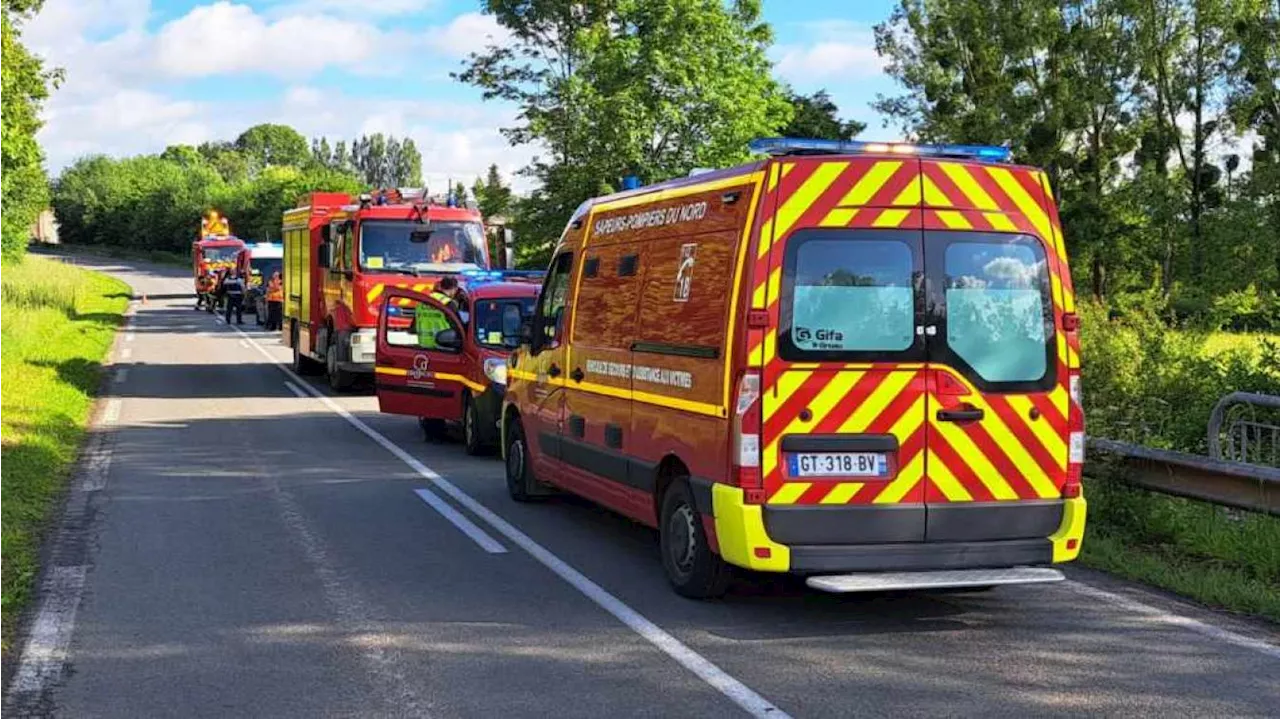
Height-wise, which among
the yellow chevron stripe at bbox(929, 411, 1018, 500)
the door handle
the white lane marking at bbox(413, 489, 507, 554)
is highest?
the door handle

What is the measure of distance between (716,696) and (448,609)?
6.72 ft

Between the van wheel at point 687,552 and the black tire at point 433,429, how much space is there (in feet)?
24.4

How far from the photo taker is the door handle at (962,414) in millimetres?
6508

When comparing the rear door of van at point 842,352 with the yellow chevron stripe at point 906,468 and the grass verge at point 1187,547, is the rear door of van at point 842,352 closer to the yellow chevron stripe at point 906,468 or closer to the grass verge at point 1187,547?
the yellow chevron stripe at point 906,468

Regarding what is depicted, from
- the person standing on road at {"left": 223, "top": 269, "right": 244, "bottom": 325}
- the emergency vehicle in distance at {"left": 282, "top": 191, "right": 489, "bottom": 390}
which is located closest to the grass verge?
the emergency vehicle in distance at {"left": 282, "top": 191, "right": 489, "bottom": 390}

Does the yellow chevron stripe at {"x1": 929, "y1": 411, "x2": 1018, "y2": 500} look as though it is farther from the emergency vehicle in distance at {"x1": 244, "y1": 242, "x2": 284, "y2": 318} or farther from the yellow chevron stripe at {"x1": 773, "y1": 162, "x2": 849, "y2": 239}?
the emergency vehicle in distance at {"x1": 244, "y1": 242, "x2": 284, "y2": 318}

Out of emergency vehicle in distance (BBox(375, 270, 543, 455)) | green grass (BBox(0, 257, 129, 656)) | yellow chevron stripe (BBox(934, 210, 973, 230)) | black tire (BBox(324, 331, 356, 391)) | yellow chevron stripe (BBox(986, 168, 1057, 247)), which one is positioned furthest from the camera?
black tire (BBox(324, 331, 356, 391))

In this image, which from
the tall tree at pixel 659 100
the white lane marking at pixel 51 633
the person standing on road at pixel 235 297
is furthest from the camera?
the person standing on road at pixel 235 297

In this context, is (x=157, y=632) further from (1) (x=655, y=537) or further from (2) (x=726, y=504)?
(1) (x=655, y=537)

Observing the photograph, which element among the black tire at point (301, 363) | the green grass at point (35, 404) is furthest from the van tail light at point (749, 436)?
the black tire at point (301, 363)

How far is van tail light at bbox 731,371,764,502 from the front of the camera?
634 cm

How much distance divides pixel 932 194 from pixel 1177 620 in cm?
257

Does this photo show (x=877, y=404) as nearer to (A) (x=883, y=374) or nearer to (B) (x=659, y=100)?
(A) (x=883, y=374)

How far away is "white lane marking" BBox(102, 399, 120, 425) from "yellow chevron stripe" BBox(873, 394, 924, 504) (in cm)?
1229
